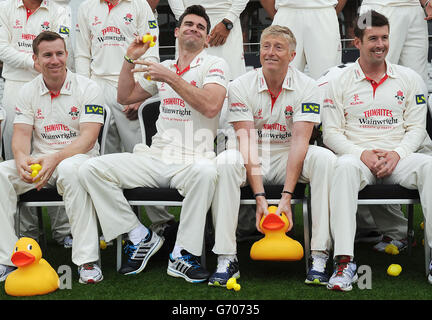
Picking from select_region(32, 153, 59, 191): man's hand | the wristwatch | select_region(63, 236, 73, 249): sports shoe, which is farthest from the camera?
the wristwatch

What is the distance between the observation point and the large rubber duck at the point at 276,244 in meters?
3.73

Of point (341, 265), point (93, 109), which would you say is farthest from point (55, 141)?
point (341, 265)

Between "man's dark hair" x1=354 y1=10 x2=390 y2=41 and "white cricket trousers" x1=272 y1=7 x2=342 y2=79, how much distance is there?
26.0 inches

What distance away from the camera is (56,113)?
176 inches

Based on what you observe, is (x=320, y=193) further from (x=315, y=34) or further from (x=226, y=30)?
(x=226, y=30)

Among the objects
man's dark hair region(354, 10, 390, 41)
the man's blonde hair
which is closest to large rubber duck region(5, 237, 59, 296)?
the man's blonde hair

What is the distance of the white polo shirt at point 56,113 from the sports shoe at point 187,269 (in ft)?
3.61

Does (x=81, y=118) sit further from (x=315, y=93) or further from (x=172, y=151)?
(x=315, y=93)

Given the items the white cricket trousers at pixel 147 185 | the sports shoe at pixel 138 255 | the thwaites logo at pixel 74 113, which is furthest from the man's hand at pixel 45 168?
the sports shoe at pixel 138 255

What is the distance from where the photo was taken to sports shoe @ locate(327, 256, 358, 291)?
11.8 feet

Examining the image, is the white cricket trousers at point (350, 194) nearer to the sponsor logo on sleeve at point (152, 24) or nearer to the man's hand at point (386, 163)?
the man's hand at point (386, 163)

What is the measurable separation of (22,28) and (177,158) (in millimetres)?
1960

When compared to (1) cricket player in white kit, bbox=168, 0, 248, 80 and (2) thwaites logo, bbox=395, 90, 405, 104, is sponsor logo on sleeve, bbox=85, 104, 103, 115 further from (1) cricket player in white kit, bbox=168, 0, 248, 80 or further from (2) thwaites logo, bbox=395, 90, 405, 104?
(2) thwaites logo, bbox=395, 90, 405, 104

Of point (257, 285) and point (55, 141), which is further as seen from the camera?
point (55, 141)
